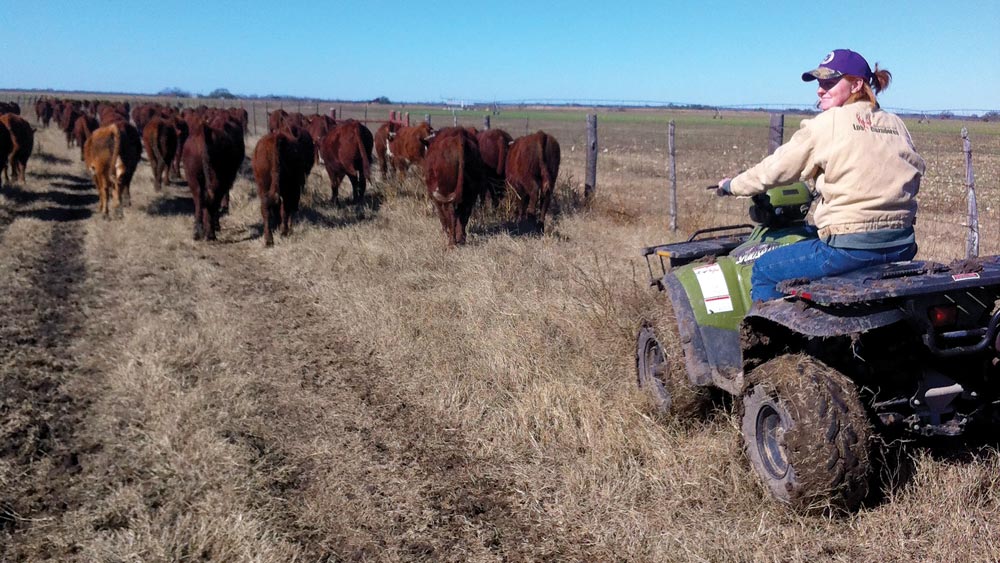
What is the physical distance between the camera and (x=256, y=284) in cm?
841

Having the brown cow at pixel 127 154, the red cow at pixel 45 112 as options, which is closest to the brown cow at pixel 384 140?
the brown cow at pixel 127 154

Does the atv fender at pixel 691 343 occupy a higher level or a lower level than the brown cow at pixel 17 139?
lower

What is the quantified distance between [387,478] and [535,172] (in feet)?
26.5

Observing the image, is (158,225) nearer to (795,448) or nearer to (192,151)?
(192,151)

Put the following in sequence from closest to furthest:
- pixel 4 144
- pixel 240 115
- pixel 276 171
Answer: pixel 276 171 → pixel 4 144 → pixel 240 115

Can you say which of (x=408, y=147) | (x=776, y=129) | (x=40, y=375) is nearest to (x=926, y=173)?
(x=776, y=129)

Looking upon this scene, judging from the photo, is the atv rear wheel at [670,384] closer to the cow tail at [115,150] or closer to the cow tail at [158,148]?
the cow tail at [115,150]

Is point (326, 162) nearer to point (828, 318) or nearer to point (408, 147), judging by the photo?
point (408, 147)

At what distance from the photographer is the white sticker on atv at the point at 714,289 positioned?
4027 millimetres

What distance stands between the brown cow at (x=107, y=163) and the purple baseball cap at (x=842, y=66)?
40.5ft

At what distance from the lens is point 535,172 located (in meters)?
11.5

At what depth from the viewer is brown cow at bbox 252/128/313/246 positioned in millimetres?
10562

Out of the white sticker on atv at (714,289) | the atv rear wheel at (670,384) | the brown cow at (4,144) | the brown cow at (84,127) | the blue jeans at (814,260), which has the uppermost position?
the brown cow at (84,127)

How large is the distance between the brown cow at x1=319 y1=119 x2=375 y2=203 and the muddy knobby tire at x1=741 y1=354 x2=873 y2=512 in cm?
1149
